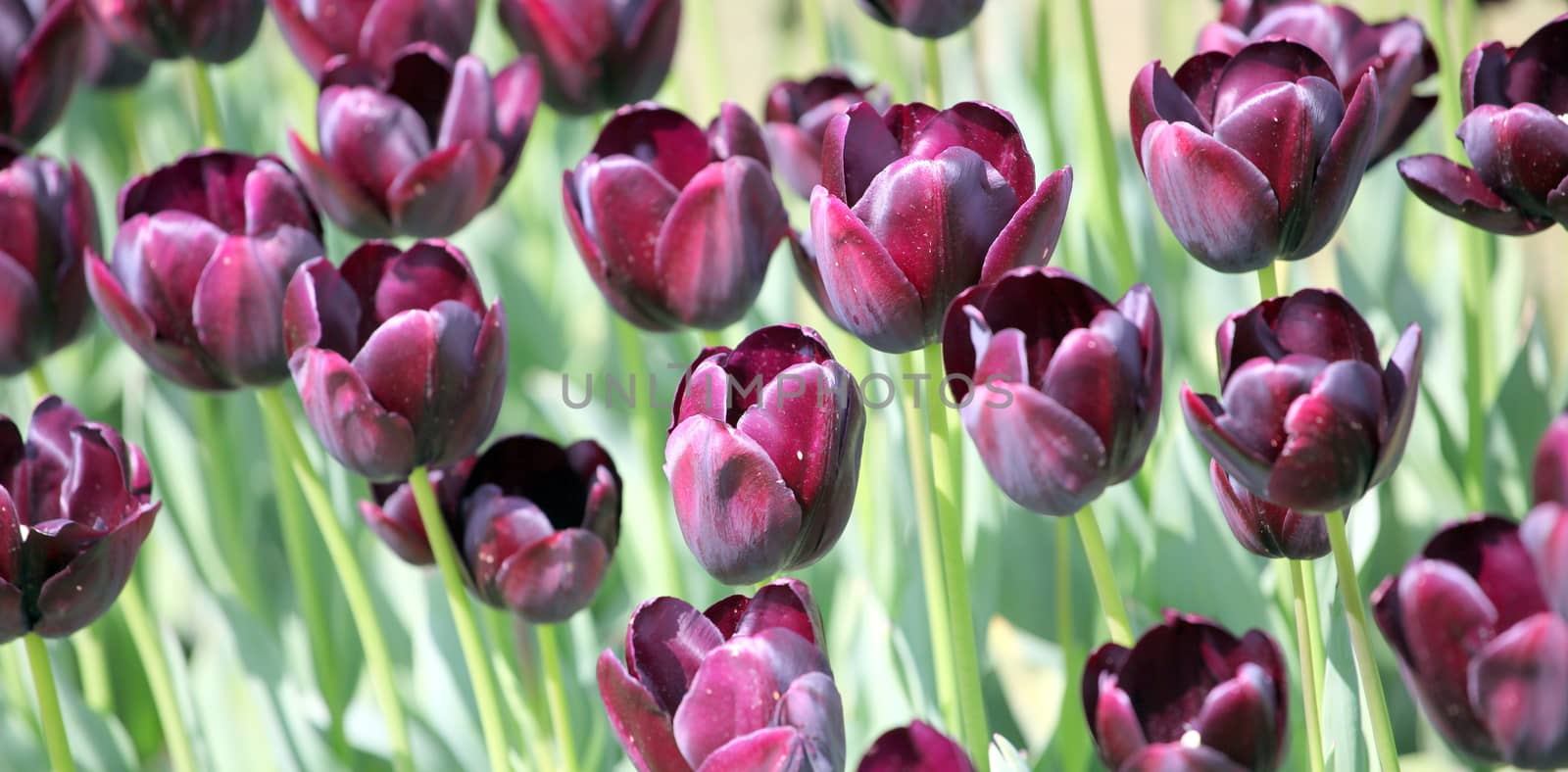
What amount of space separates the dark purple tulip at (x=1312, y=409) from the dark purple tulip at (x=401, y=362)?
288 mm

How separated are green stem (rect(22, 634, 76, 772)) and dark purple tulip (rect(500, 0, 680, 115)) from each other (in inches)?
17.4

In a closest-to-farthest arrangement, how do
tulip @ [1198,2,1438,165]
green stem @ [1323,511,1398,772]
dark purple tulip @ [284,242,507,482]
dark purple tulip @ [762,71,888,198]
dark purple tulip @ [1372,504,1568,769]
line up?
dark purple tulip @ [1372,504,1568,769], green stem @ [1323,511,1398,772], dark purple tulip @ [284,242,507,482], tulip @ [1198,2,1438,165], dark purple tulip @ [762,71,888,198]

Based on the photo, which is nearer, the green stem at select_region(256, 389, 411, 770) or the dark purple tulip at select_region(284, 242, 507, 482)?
the dark purple tulip at select_region(284, 242, 507, 482)

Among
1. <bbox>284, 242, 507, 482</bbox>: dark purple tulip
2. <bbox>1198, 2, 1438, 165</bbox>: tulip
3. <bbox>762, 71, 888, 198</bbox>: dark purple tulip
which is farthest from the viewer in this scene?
<bbox>762, 71, 888, 198</bbox>: dark purple tulip

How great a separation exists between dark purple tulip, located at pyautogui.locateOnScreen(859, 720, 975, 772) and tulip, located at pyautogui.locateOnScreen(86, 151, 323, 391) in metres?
0.40

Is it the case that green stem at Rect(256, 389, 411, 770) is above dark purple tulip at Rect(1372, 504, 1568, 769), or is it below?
below

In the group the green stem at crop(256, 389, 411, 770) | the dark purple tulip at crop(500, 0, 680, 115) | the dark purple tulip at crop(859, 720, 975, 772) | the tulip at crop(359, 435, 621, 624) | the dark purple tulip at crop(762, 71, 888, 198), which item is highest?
the dark purple tulip at crop(500, 0, 680, 115)

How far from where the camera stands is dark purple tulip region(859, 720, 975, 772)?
1.41ft

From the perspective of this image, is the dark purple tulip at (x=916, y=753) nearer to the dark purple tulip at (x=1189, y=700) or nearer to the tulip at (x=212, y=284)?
the dark purple tulip at (x=1189, y=700)

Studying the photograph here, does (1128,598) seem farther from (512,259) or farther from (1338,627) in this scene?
A: (512,259)

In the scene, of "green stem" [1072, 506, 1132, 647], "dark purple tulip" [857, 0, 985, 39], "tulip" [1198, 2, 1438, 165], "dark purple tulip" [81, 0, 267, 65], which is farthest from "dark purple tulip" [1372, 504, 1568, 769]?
"dark purple tulip" [81, 0, 267, 65]

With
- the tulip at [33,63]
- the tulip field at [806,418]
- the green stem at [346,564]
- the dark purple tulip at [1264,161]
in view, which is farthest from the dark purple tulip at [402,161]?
the dark purple tulip at [1264,161]

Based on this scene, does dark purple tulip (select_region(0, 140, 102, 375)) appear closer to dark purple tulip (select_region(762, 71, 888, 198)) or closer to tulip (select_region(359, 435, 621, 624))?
tulip (select_region(359, 435, 621, 624))

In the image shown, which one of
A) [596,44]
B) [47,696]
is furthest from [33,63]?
[47,696]
